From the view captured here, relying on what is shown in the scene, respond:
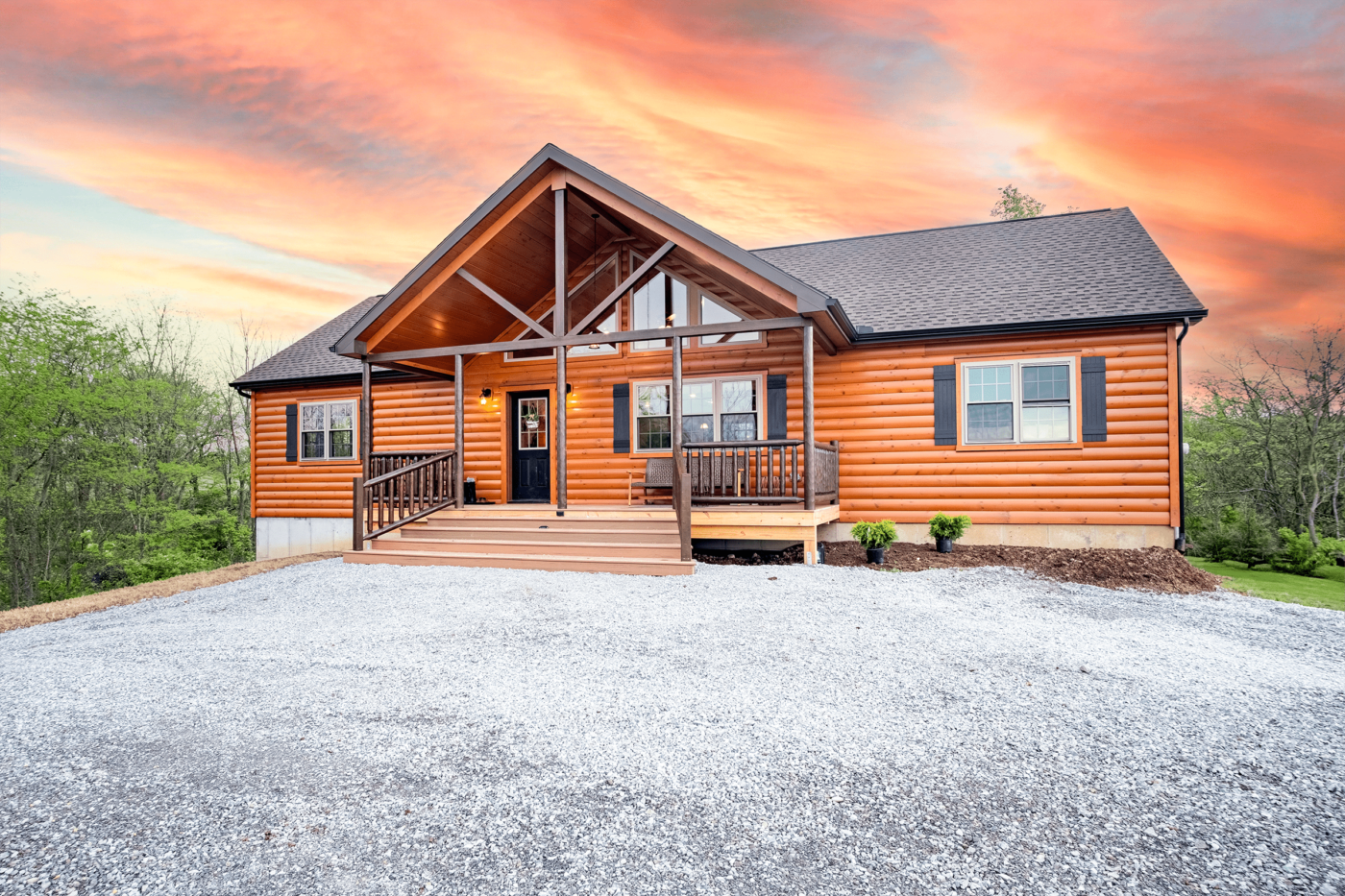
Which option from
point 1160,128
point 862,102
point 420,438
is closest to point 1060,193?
point 1160,128

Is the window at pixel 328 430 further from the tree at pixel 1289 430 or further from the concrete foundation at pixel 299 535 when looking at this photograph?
the tree at pixel 1289 430

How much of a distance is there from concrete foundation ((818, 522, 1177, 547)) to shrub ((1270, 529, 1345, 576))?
274 centimetres

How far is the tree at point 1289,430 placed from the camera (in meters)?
11.1

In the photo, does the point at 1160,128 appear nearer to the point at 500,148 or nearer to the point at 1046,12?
the point at 1046,12

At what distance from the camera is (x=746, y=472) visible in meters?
8.83

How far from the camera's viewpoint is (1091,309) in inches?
362

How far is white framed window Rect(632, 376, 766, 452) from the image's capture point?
416 inches

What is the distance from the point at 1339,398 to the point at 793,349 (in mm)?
10117

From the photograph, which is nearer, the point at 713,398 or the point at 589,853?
the point at 589,853

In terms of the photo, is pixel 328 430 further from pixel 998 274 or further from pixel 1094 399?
pixel 1094 399

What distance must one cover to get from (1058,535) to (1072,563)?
1063mm

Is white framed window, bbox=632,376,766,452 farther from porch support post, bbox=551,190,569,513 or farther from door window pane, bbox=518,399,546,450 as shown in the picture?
porch support post, bbox=551,190,569,513

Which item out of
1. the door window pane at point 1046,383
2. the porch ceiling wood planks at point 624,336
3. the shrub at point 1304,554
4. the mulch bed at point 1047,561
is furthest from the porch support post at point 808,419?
the shrub at point 1304,554

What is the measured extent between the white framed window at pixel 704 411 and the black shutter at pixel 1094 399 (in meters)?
4.85
